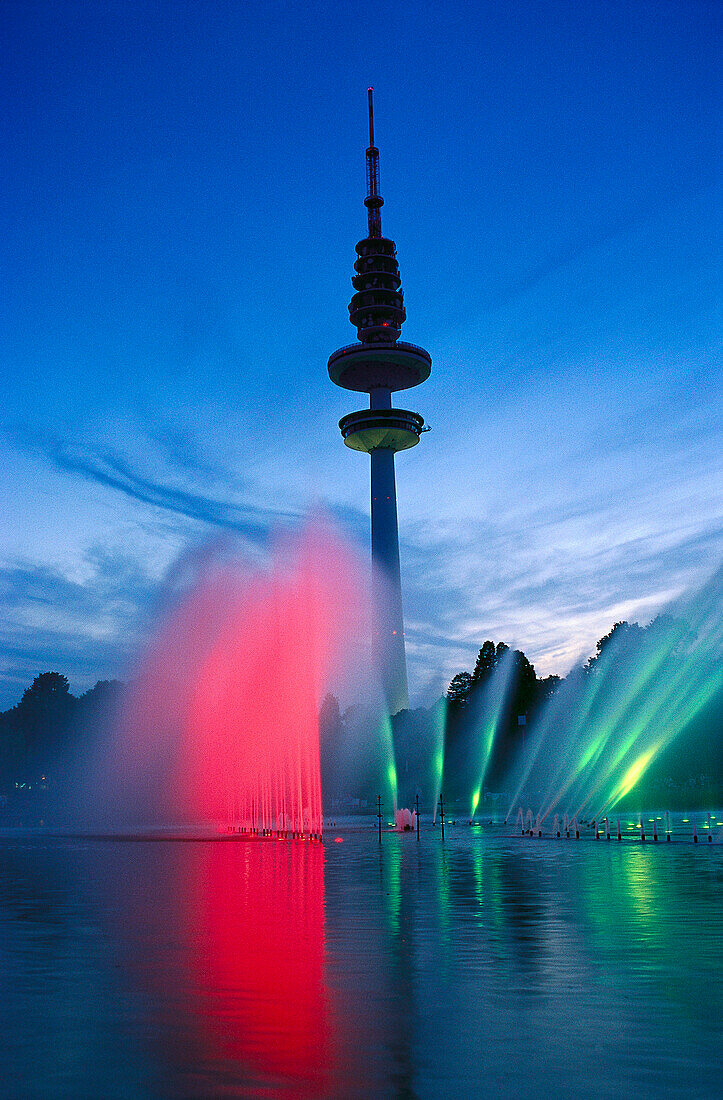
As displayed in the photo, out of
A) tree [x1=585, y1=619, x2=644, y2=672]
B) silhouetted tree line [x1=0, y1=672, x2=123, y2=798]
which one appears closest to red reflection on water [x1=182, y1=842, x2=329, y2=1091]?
tree [x1=585, y1=619, x2=644, y2=672]

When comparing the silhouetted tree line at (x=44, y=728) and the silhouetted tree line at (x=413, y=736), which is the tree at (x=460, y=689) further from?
the silhouetted tree line at (x=44, y=728)

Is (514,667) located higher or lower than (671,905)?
higher

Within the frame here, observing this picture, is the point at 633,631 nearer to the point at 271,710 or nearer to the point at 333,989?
the point at 271,710

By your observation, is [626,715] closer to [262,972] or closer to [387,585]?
[387,585]

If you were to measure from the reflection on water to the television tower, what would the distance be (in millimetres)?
102930

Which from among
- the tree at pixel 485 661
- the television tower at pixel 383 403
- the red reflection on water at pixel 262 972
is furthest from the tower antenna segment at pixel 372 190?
the red reflection on water at pixel 262 972

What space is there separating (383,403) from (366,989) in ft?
397

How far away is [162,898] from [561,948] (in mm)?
10173

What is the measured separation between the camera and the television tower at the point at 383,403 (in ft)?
409

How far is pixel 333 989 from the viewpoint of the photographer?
10.5m

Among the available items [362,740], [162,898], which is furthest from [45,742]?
[162,898]

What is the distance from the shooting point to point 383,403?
12925 centimetres

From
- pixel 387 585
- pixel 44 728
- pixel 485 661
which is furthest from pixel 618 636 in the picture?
pixel 44 728

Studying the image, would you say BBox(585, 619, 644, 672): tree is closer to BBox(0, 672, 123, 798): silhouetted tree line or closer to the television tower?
the television tower
